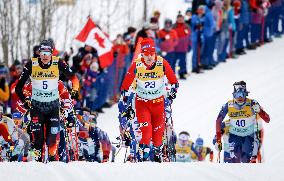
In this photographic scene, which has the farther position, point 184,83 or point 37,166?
point 184,83

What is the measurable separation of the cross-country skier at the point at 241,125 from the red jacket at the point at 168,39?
704 centimetres

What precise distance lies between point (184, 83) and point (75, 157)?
8.39m

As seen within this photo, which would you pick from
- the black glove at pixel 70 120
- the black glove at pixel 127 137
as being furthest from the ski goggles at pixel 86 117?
the black glove at pixel 127 137

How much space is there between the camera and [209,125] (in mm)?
18219

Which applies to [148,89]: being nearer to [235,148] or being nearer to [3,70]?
[235,148]

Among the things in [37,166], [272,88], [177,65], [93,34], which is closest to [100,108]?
[93,34]

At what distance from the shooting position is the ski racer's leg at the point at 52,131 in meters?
12.1

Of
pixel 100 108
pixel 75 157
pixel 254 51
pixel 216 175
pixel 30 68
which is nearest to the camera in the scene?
pixel 216 175

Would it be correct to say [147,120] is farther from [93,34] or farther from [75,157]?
[93,34]

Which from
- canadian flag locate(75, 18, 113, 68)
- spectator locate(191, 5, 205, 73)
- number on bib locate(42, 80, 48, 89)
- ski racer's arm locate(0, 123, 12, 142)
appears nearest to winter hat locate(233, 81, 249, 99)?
number on bib locate(42, 80, 48, 89)

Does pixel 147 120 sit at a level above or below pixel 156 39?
below

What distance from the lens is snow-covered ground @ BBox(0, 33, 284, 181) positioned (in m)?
9.19

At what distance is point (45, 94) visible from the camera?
476 inches

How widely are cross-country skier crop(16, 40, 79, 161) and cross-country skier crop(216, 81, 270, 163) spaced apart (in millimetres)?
2775
